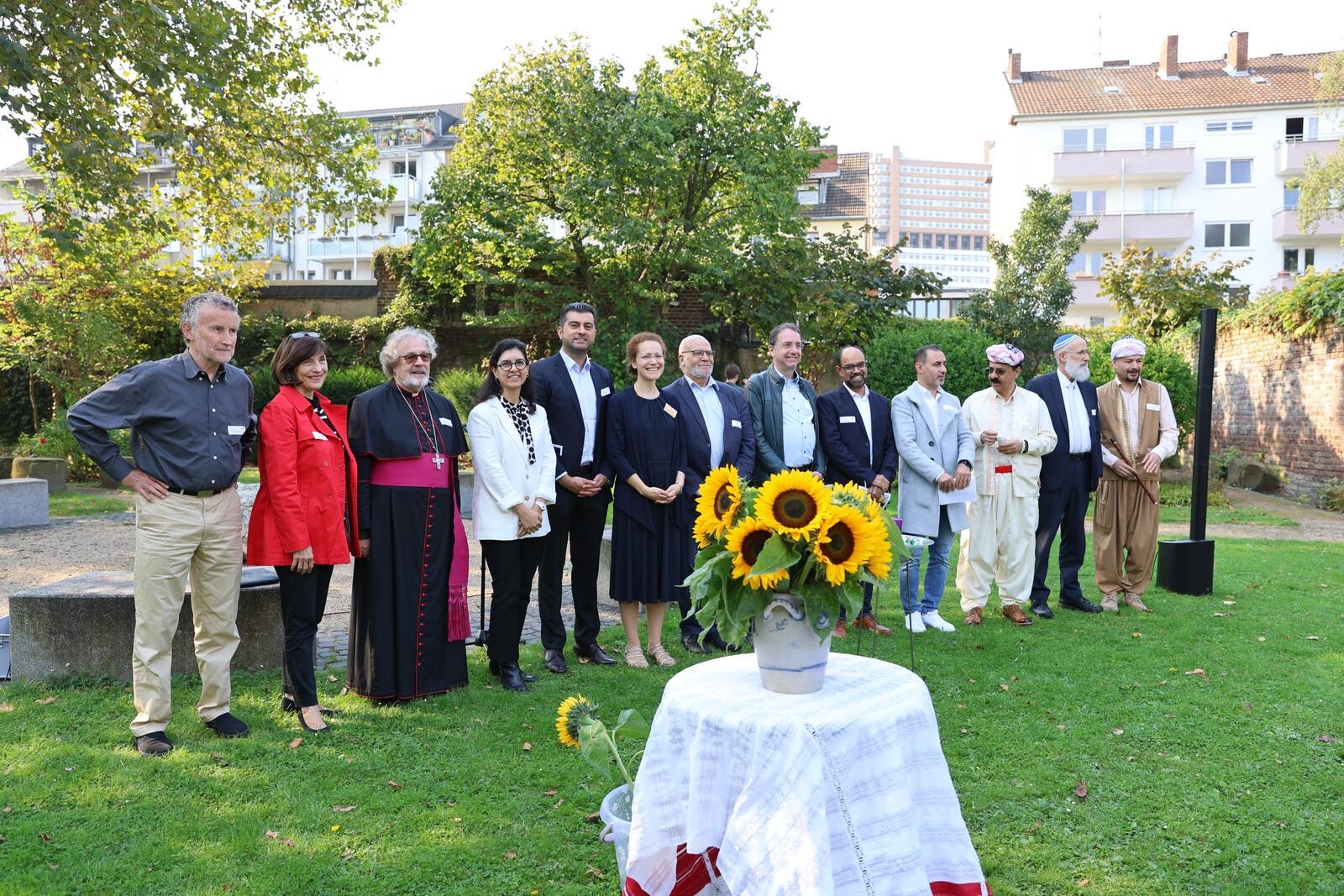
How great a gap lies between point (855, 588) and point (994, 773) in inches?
86.2

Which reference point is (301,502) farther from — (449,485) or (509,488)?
(509,488)

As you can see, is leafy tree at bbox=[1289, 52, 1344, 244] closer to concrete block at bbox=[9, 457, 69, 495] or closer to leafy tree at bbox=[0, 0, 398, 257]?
leafy tree at bbox=[0, 0, 398, 257]

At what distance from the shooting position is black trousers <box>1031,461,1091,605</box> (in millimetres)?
8258

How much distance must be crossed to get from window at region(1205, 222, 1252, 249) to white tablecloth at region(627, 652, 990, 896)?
159ft

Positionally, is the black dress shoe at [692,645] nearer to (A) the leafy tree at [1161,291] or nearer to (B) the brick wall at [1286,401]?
(B) the brick wall at [1286,401]

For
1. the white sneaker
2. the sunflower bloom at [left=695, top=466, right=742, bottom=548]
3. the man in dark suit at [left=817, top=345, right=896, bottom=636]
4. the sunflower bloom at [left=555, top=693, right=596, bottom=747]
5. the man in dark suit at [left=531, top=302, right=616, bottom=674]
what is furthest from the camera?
the white sneaker

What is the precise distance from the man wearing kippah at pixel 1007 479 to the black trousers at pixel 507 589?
381 centimetres

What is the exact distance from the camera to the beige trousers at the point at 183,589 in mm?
4875

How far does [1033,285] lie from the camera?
86.0 feet

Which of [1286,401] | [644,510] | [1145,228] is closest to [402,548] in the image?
[644,510]

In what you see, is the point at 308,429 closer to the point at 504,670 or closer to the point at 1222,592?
the point at 504,670

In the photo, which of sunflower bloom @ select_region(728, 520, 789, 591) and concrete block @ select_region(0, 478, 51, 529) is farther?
concrete block @ select_region(0, 478, 51, 529)

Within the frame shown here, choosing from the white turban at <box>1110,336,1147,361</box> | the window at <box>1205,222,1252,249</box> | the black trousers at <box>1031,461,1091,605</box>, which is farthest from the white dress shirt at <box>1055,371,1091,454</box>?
the window at <box>1205,222,1252,249</box>

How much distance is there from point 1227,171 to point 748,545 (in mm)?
50334
